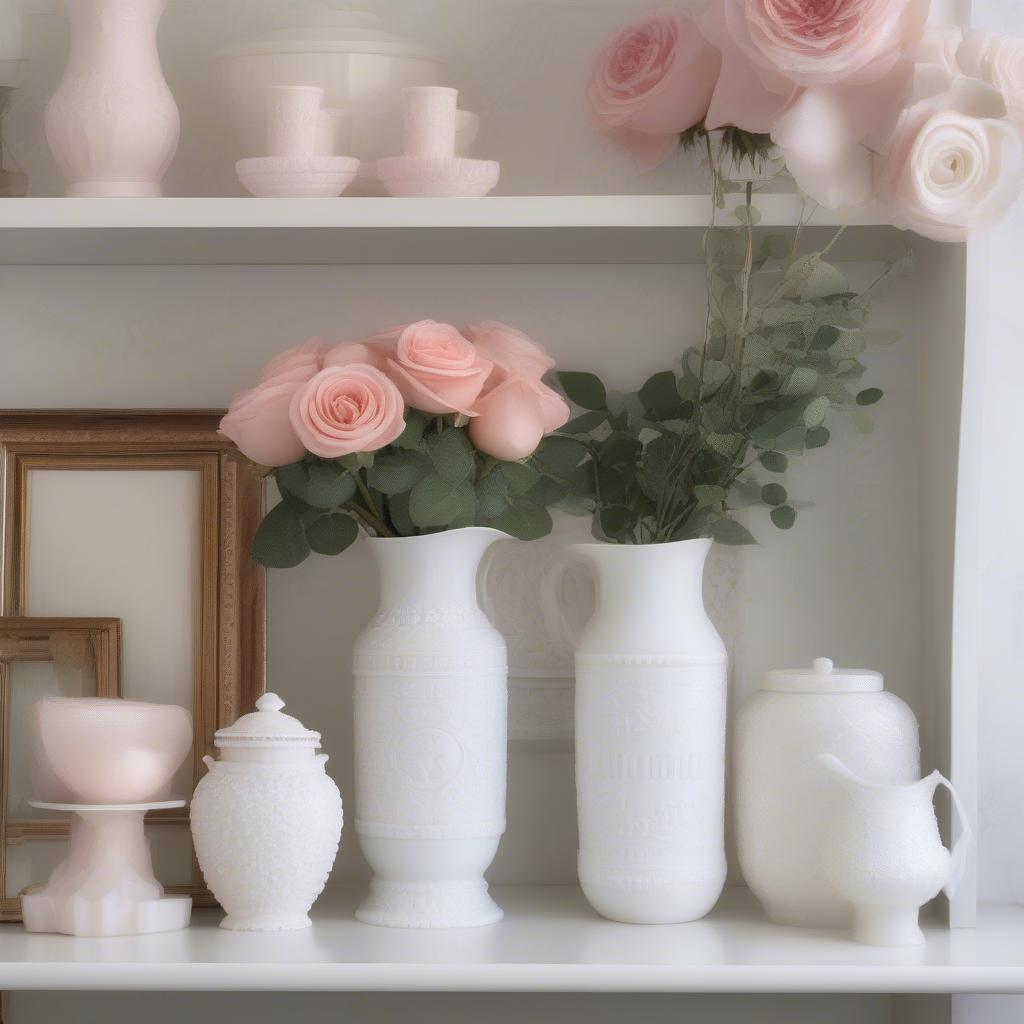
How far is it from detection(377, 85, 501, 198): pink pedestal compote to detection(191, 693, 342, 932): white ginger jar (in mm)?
396

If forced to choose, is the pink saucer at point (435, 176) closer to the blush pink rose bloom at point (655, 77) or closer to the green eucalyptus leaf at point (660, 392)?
the blush pink rose bloom at point (655, 77)

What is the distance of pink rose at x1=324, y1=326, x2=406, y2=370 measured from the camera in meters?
0.99

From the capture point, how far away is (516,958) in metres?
0.91

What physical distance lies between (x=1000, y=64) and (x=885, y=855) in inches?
21.4

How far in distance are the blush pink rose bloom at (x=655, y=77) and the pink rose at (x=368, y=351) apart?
24 centimetres

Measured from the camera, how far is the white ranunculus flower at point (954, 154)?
932mm

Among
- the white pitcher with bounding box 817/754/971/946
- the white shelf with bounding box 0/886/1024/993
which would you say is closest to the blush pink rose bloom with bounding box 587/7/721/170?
the white pitcher with bounding box 817/754/971/946

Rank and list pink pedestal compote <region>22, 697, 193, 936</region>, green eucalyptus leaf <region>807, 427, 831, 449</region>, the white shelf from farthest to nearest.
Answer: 1. green eucalyptus leaf <region>807, 427, 831, 449</region>
2. pink pedestal compote <region>22, 697, 193, 936</region>
3. the white shelf

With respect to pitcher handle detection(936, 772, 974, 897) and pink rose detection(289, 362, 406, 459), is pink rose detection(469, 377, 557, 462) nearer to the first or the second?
pink rose detection(289, 362, 406, 459)

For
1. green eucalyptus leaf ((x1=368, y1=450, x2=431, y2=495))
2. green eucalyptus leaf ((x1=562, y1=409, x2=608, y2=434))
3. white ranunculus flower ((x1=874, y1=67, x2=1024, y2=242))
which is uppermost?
white ranunculus flower ((x1=874, y1=67, x2=1024, y2=242))

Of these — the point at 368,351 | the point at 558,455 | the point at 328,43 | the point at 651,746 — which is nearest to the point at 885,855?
the point at 651,746

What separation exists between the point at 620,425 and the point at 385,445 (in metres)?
0.24

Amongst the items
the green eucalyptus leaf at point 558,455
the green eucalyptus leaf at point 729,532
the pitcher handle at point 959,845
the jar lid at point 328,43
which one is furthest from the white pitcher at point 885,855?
the jar lid at point 328,43

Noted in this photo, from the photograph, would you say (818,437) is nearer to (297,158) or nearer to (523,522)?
(523,522)
